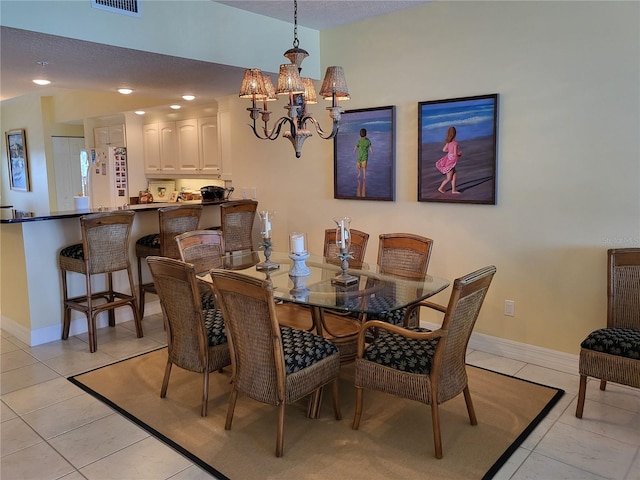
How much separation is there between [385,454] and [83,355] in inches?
103

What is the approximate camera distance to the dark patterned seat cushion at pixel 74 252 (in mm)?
3953

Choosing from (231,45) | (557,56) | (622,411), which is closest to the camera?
(622,411)

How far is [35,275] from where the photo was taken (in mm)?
4066

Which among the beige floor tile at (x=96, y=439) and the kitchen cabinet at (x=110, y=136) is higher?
the kitchen cabinet at (x=110, y=136)

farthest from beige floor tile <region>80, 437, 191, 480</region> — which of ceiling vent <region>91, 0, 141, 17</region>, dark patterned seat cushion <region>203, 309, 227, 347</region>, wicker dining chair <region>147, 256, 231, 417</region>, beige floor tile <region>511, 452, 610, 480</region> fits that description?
ceiling vent <region>91, 0, 141, 17</region>

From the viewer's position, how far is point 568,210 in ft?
10.8

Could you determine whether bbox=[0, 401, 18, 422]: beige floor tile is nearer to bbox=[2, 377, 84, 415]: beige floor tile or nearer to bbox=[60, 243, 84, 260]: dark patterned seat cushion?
bbox=[2, 377, 84, 415]: beige floor tile

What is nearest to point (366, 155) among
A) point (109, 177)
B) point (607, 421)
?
point (607, 421)

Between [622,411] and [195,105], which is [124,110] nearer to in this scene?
[195,105]

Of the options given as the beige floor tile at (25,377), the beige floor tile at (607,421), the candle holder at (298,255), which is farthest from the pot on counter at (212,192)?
the beige floor tile at (607,421)

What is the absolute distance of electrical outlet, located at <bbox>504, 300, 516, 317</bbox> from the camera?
3.65m

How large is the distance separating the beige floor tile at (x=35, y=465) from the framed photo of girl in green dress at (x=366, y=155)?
3.01m

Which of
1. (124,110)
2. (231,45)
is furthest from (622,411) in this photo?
(124,110)

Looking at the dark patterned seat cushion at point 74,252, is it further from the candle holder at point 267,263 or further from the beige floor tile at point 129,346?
the candle holder at point 267,263
